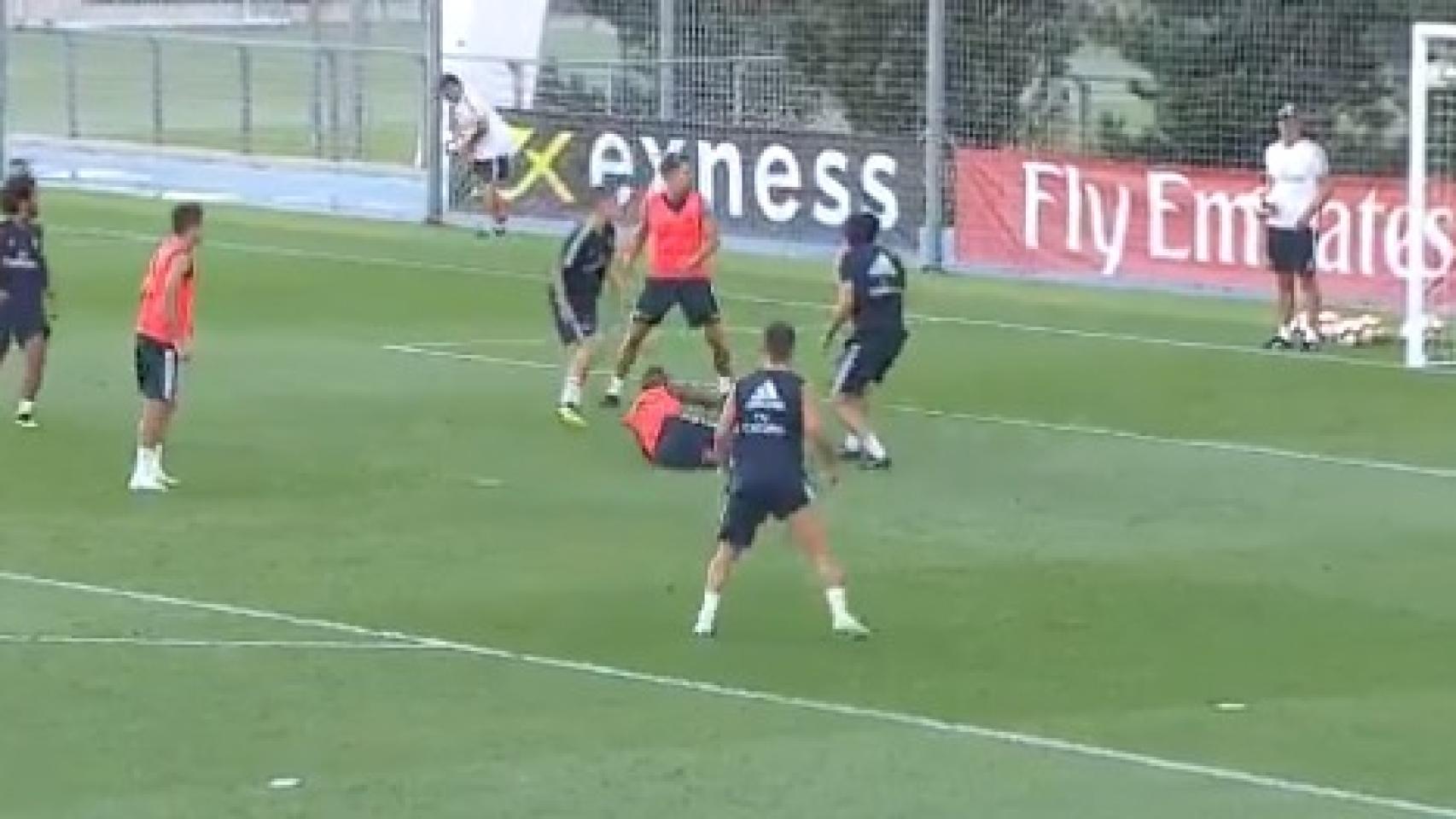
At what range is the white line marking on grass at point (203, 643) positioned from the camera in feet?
59.5

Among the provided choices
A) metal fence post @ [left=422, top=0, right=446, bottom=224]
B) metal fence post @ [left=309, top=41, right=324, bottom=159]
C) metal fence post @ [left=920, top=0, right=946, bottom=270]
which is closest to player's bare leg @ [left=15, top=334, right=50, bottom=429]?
metal fence post @ [left=920, top=0, right=946, bottom=270]

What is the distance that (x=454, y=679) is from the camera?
17281mm

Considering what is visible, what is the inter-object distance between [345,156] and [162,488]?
27.5m

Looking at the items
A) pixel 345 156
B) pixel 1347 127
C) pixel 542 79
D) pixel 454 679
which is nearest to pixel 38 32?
pixel 345 156

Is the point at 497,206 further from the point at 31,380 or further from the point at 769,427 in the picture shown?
the point at 769,427

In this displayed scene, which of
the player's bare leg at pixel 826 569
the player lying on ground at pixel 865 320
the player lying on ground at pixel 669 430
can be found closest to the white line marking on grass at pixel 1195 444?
the player lying on ground at pixel 865 320

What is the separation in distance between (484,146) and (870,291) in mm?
17473

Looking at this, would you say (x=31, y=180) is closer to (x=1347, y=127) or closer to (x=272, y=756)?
(x=272, y=756)

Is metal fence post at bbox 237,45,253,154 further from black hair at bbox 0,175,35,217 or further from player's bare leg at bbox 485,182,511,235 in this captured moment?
black hair at bbox 0,175,35,217

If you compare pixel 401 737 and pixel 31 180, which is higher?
pixel 31 180

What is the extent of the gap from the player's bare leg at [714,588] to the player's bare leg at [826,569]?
0.33m

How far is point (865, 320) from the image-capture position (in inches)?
957

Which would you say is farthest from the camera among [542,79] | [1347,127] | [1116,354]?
[542,79]

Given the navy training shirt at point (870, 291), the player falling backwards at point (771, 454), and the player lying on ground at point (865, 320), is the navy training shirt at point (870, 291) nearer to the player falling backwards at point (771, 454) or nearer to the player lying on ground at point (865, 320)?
the player lying on ground at point (865, 320)
